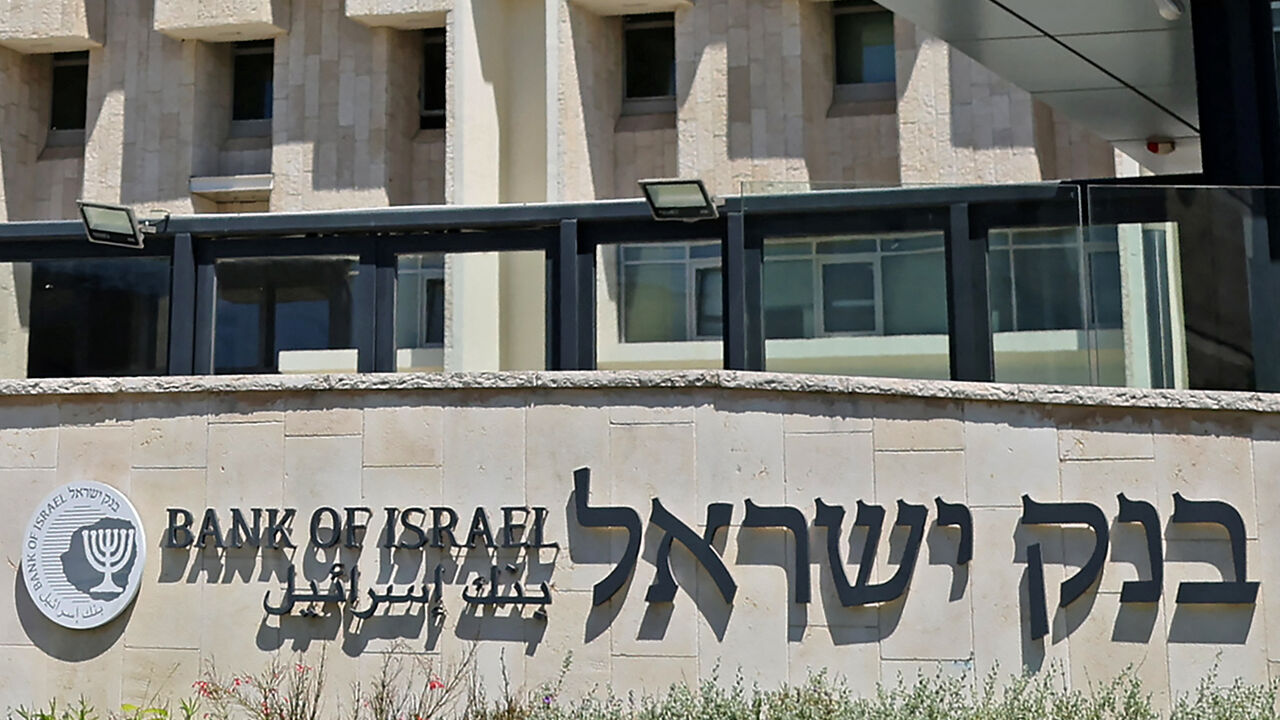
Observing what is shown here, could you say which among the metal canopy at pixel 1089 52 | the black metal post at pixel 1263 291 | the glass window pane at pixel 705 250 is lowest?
the black metal post at pixel 1263 291

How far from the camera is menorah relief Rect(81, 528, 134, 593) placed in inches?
570

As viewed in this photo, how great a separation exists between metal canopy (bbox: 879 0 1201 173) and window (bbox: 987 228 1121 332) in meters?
2.84

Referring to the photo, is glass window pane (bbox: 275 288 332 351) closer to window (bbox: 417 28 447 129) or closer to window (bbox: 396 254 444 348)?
window (bbox: 396 254 444 348)

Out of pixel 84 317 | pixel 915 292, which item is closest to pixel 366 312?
pixel 84 317

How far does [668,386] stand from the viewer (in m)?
13.6

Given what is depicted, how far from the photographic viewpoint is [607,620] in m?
13.5

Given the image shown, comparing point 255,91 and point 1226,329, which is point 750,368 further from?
point 255,91

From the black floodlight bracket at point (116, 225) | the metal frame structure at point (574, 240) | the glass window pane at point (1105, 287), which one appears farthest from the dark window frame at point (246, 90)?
the glass window pane at point (1105, 287)

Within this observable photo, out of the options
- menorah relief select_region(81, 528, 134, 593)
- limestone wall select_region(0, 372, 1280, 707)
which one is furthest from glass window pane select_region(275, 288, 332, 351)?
menorah relief select_region(81, 528, 134, 593)

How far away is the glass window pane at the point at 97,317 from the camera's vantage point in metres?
15.9

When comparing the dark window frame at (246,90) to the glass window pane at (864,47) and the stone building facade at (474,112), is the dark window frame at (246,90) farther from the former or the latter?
the glass window pane at (864,47)

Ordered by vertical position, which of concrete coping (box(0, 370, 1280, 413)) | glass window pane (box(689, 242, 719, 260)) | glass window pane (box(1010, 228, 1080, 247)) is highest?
glass window pane (box(689, 242, 719, 260))

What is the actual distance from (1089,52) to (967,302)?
4.33 metres

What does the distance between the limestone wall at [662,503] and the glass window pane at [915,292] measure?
134cm
